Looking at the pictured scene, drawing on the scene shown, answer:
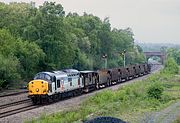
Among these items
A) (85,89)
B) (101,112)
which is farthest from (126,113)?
(85,89)

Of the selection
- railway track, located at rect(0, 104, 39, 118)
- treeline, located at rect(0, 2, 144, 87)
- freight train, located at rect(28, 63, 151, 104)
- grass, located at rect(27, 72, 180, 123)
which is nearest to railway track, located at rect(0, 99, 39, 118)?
railway track, located at rect(0, 104, 39, 118)

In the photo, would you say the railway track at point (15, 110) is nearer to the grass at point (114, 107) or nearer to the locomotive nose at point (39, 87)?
the locomotive nose at point (39, 87)

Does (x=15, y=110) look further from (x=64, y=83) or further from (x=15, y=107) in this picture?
(x=64, y=83)

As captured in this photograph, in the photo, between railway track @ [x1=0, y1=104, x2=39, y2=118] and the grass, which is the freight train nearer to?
railway track @ [x1=0, y1=104, x2=39, y2=118]

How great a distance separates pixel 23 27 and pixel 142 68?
124 feet

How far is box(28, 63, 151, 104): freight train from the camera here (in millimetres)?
41125

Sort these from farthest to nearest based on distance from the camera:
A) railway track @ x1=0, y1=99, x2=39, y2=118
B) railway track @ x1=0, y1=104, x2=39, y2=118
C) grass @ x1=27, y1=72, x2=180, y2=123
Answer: railway track @ x1=0, y1=99, x2=39, y2=118
railway track @ x1=0, y1=104, x2=39, y2=118
grass @ x1=27, y1=72, x2=180, y2=123

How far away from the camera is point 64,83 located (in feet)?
149

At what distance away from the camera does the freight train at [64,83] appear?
135 feet

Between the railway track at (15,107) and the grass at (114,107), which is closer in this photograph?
the grass at (114,107)

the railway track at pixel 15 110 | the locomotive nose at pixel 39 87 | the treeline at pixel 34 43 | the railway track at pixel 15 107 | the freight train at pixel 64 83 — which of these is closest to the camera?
the railway track at pixel 15 110

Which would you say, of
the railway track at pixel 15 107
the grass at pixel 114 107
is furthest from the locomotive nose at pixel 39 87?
the grass at pixel 114 107

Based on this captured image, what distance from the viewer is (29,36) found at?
7394 cm

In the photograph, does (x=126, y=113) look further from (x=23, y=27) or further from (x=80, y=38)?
(x=80, y=38)
